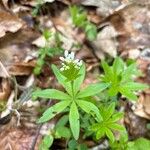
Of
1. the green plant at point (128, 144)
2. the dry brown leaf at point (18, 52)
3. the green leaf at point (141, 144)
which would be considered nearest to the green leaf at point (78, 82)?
the green plant at point (128, 144)

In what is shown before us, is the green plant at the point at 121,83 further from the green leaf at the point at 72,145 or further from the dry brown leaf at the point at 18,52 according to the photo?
the dry brown leaf at the point at 18,52

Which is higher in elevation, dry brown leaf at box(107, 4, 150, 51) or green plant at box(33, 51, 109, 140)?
dry brown leaf at box(107, 4, 150, 51)

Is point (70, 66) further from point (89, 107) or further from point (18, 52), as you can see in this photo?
point (18, 52)

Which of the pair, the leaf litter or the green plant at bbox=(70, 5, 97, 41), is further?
the green plant at bbox=(70, 5, 97, 41)

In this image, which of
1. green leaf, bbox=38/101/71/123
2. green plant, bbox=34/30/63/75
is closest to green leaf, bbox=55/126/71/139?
green leaf, bbox=38/101/71/123

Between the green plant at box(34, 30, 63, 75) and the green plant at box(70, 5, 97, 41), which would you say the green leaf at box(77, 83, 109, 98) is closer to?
the green plant at box(34, 30, 63, 75)

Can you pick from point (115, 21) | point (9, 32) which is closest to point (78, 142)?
point (9, 32)
